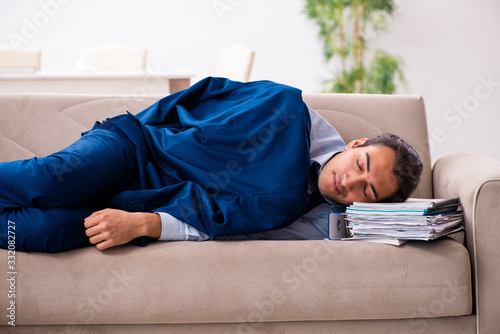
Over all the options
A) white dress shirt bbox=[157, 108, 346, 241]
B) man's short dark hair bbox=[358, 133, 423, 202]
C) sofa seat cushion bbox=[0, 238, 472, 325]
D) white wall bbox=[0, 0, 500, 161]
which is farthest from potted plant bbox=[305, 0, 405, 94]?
sofa seat cushion bbox=[0, 238, 472, 325]

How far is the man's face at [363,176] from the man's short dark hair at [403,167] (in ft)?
0.05

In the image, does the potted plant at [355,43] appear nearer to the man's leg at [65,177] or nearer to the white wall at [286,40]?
the white wall at [286,40]

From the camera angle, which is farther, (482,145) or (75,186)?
(482,145)

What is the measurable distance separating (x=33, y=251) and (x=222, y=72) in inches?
101

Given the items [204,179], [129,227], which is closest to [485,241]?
[204,179]

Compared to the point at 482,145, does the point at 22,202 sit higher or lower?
higher

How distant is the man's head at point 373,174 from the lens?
1437 mm

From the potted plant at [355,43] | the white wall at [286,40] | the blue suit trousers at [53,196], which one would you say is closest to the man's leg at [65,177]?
the blue suit trousers at [53,196]

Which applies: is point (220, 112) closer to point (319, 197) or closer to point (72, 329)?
point (319, 197)

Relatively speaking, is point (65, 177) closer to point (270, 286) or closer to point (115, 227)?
point (115, 227)

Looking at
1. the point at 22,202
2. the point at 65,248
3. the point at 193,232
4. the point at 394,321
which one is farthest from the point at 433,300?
the point at 22,202

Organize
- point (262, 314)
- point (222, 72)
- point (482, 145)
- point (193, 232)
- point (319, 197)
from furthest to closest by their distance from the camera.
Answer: point (482, 145), point (222, 72), point (319, 197), point (193, 232), point (262, 314)

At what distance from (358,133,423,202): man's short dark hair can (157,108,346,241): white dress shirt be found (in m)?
0.13

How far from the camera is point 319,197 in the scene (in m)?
1.60
